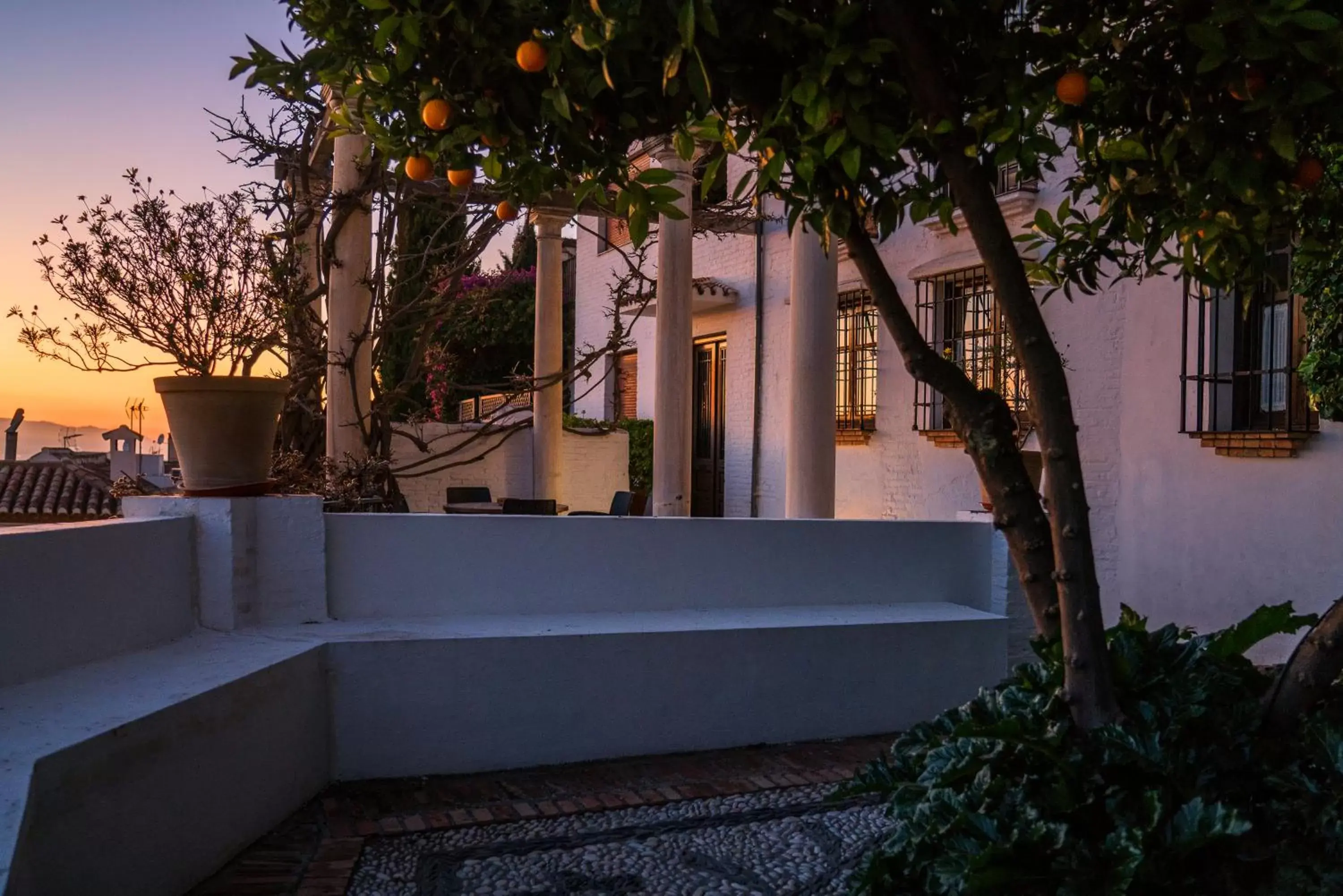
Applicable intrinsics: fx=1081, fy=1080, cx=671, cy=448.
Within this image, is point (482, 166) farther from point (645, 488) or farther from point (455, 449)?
point (645, 488)

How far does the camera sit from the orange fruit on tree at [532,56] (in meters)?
2.10

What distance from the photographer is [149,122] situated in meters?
8.11

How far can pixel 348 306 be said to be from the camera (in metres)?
6.91

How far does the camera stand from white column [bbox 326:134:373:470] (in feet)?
22.5

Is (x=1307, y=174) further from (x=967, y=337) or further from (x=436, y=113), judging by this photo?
(x=967, y=337)

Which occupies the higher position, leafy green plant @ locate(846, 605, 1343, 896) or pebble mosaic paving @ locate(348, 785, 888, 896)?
leafy green plant @ locate(846, 605, 1343, 896)

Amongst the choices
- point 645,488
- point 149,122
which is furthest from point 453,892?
point 645,488

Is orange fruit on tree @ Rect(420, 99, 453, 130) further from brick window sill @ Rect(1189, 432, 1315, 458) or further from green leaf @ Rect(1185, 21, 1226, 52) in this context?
brick window sill @ Rect(1189, 432, 1315, 458)

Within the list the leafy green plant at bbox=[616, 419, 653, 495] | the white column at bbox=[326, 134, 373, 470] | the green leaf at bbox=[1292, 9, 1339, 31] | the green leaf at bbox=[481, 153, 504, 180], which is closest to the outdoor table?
the white column at bbox=[326, 134, 373, 470]

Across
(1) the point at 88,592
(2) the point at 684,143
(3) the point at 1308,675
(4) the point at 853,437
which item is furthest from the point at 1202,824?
(4) the point at 853,437

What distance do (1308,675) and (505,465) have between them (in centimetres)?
974

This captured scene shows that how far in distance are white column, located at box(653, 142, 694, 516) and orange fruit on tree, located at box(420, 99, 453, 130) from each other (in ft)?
20.2

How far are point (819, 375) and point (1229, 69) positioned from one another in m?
5.10

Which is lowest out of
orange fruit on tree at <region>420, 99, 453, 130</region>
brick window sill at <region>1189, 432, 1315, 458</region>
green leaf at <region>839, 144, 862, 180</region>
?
brick window sill at <region>1189, 432, 1315, 458</region>
